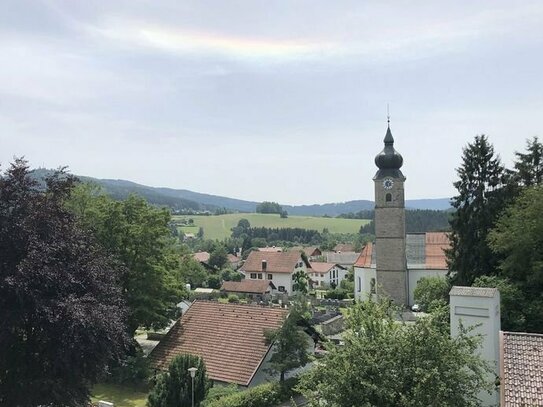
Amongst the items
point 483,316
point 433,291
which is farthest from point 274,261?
point 483,316

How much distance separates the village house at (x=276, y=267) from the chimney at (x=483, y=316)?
66.9 metres

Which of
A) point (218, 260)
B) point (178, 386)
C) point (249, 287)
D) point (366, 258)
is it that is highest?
point (366, 258)

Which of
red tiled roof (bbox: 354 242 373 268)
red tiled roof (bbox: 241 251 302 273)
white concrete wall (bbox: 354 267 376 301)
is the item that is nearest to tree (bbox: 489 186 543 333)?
white concrete wall (bbox: 354 267 376 301)

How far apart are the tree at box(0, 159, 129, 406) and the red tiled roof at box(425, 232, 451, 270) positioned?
44.8 meters

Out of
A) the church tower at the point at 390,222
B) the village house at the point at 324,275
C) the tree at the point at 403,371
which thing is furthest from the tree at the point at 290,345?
the village house at the point at 324,275

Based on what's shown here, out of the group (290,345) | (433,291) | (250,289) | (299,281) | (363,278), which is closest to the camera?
(290,345)

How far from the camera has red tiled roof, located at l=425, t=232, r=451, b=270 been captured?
57.7 meters

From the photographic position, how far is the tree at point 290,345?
76.2 ft

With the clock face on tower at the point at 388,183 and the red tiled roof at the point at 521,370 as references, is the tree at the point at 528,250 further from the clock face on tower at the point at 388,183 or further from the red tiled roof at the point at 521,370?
the clock face on tower at the point at 388,183

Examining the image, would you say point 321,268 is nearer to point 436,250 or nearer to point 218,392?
point 436,250

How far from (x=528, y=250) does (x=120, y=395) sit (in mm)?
20649

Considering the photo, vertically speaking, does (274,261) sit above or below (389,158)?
below

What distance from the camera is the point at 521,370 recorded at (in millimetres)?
11969

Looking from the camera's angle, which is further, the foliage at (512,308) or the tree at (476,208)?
the tree at (476,208)
